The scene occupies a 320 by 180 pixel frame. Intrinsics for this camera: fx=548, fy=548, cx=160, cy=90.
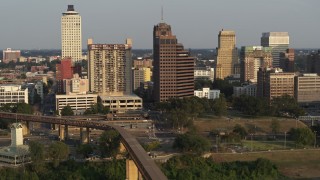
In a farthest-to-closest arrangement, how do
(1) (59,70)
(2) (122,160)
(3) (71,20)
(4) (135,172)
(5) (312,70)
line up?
(3) (71,20), (5) (312,70), (1) (59,70), (2) (122,160), (4) (135,172)

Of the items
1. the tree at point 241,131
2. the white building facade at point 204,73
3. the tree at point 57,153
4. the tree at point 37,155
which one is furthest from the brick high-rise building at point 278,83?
the tree at point 37,155

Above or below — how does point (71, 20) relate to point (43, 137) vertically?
above

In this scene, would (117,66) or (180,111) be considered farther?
(117,66)

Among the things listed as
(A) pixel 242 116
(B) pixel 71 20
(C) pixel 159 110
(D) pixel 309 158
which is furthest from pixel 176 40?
(B) pixel 71 20

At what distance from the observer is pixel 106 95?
6531 centimetres

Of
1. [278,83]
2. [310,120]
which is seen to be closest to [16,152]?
[310,120]

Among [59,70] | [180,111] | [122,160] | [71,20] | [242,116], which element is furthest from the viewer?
[71,20]

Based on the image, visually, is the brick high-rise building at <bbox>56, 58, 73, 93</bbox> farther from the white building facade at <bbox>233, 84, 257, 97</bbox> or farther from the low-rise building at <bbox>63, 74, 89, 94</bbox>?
the white building facade at <bbox>233, 84, 257, 97</bbox>

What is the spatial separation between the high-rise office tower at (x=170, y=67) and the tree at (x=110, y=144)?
79.0 ft

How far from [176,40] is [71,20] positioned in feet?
177

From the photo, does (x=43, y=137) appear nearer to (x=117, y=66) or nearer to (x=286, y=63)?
(x=117, y=66)

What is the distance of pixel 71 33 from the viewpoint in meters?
112

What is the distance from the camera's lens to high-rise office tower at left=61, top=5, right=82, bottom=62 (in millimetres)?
107875

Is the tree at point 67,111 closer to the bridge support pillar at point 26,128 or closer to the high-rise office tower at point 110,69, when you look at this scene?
the bridge support pillar at point 26,128
